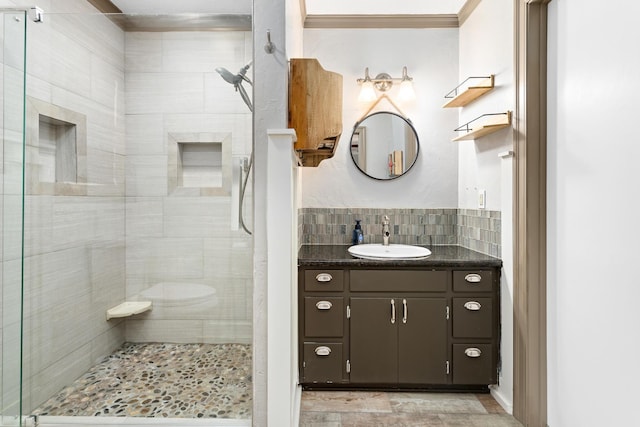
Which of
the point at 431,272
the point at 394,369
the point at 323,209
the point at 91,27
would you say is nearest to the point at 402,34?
the point at 323,209

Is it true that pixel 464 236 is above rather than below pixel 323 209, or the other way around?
below

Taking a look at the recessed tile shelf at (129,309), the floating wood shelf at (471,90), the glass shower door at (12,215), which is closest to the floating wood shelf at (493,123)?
the floating wood shelf at (471,90)

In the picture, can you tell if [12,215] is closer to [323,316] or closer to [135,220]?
[135,220]

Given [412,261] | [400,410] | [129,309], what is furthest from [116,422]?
[412,261]

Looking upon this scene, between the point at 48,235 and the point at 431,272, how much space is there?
2.02 metres

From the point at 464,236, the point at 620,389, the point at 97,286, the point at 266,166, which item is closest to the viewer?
the point at 620,389

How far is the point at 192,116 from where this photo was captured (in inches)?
68.8

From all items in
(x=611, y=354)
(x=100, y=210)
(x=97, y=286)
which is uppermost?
(x=100, y=210)

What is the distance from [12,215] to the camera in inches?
63.6

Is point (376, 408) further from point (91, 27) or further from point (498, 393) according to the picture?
point (91, 27)

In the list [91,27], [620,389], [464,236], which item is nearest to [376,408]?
[620,389]

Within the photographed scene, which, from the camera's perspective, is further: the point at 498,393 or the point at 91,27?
the point at 498,393

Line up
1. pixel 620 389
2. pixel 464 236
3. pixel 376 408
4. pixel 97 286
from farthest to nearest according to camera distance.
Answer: pixel 464 236 < pixel 376 408 < pixel 97 286 < pixel 620 389

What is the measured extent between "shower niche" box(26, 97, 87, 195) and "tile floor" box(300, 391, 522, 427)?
1.70 meters
